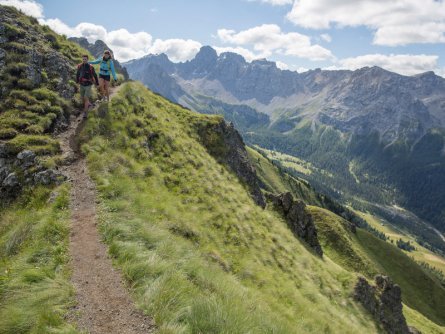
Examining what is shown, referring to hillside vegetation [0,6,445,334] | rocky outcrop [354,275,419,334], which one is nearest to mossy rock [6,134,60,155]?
hillside vegetation [0,6,445,334]

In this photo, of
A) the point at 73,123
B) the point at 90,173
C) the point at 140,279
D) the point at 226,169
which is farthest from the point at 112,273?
the point at 226,169

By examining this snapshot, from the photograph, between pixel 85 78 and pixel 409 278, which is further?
pixel 409 278

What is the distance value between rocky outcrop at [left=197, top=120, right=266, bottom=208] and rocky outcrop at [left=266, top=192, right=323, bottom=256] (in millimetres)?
4322

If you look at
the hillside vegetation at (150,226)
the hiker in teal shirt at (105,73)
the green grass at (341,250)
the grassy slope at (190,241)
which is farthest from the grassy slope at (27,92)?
the green grass at (341,250)

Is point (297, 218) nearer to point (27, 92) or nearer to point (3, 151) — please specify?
point (27, 92)

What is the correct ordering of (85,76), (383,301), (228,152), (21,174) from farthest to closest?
(383,301), (228,152), (85,76), (21,174)

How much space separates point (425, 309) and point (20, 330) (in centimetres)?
11090

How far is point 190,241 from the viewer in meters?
20.7

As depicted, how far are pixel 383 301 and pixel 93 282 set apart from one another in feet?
169

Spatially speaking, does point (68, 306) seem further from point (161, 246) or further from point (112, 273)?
point (161, 246)

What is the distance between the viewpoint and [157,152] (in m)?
30.0

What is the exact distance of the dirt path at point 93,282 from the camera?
10047mm

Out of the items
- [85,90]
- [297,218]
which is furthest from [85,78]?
[297,218]

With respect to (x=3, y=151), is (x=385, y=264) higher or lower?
lower
